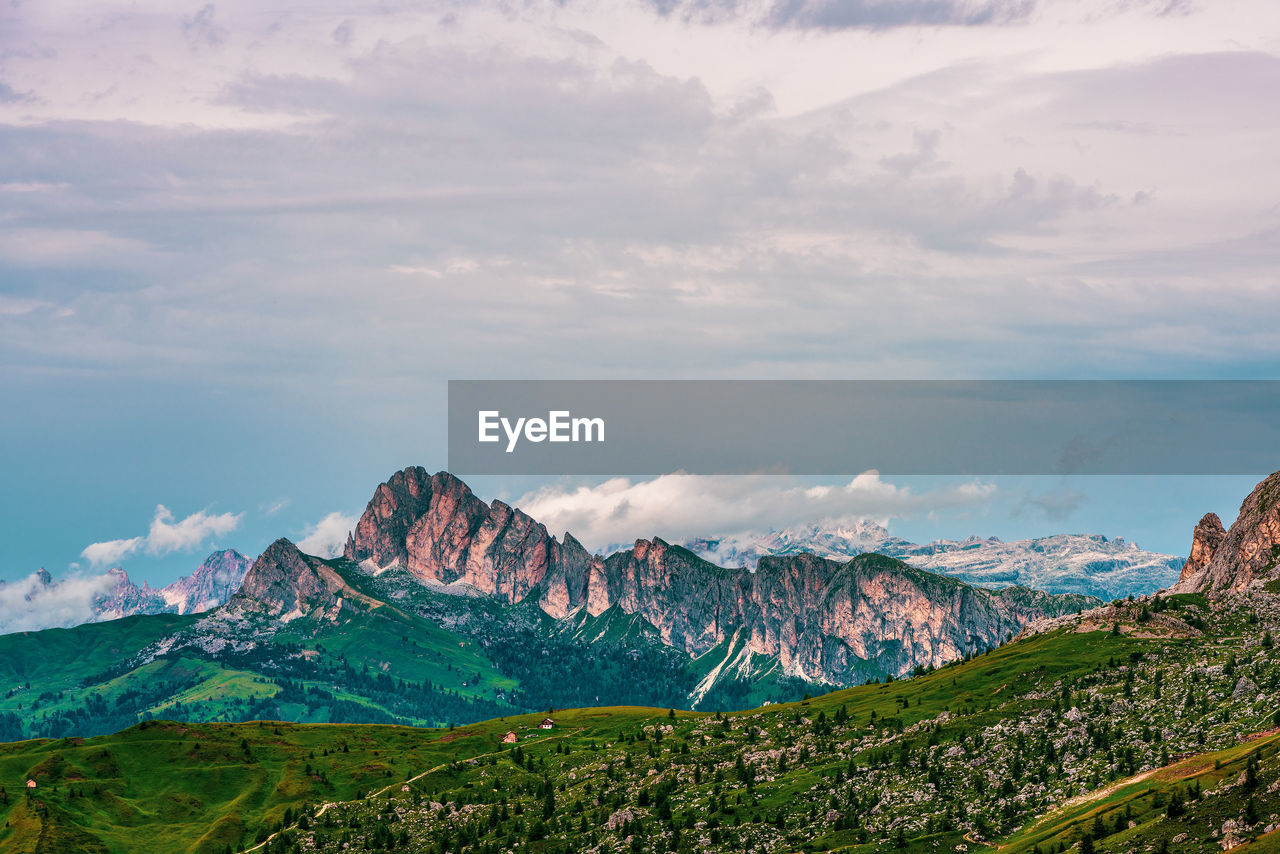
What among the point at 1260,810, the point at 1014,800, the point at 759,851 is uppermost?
the point at 1260,810

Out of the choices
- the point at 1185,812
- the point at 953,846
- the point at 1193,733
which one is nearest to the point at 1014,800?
the point at 953,846

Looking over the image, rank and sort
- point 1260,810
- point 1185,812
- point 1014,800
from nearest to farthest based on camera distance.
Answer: point 1260,810, point 1185,812, point 1014,800

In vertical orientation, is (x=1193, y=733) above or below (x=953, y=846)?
above

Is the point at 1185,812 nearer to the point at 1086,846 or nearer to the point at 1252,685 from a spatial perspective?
the point at 1086,846

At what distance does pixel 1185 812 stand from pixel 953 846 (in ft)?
136

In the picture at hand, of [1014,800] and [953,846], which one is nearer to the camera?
[953,846]

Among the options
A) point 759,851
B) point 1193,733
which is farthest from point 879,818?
point 1193,733

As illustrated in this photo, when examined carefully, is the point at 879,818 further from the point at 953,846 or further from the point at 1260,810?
the point at 1260,810

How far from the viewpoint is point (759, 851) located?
199125 mm

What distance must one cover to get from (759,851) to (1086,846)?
6798cm

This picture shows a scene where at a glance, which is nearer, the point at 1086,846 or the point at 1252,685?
the point at 1086,846

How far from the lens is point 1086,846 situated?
5694 inches

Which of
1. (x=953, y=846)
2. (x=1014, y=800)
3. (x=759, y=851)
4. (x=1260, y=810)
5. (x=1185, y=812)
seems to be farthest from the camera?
(x=759, y=851)

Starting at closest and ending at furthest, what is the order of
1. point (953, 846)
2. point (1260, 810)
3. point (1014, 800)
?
point (1260, 810), point (953, 846), point (1014, 800)
